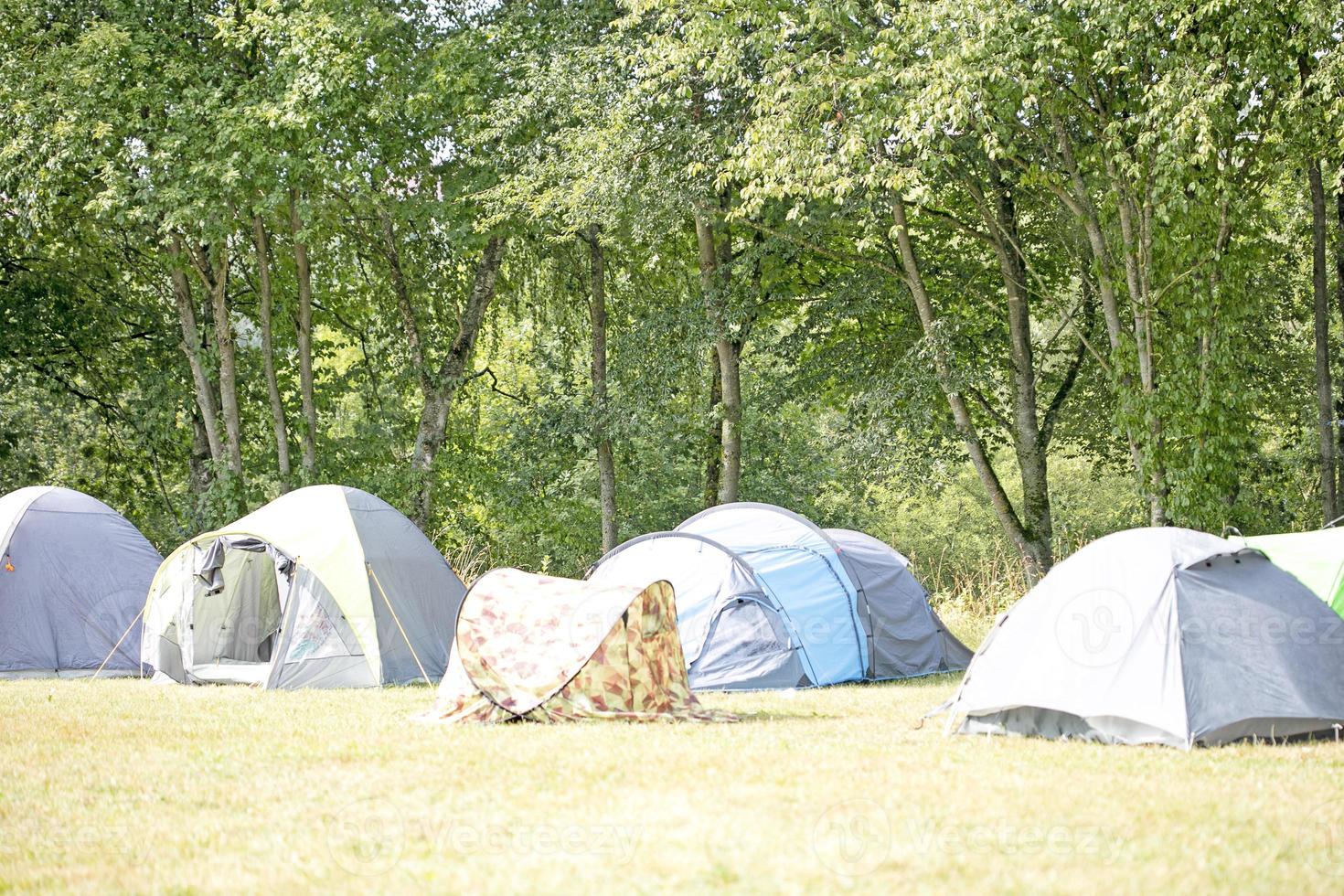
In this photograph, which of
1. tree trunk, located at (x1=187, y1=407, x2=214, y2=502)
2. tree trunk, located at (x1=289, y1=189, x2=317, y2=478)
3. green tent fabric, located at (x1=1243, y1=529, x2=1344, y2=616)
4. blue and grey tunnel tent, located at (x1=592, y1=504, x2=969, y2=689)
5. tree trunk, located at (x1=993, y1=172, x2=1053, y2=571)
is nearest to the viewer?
green tent fabric, located at (x1=1243, y1=529, x2=1344, y2=616)

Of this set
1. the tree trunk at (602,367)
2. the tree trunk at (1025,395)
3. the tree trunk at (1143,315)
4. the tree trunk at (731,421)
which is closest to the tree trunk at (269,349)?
the tree trunk at (602,367)

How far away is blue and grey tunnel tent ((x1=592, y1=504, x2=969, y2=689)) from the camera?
10750 mm

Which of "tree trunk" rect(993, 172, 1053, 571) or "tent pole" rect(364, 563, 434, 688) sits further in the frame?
"tree trunk" rect(993, 172, 1053, 571)

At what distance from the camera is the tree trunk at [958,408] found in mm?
15172

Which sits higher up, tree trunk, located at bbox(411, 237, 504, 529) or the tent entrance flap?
tree trunk, located at bbox(411, 237, 504, 529)

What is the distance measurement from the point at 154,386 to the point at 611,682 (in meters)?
14.8

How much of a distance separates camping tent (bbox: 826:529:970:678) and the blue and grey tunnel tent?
0.01m

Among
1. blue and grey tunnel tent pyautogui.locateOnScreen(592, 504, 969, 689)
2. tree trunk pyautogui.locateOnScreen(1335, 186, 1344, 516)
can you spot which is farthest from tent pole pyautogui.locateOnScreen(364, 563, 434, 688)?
tree trunk pyautogui.locateOnScreen(1335, 186, 1344, 516)

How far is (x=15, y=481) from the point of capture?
2139 cm

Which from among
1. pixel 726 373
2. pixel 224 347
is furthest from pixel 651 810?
pixel 224 347

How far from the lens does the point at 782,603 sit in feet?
36.2

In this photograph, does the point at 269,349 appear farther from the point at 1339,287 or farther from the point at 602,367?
the point at 1339,287

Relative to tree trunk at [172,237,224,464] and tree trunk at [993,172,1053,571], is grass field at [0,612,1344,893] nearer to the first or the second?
tree trunk at [993,172,1053,571]

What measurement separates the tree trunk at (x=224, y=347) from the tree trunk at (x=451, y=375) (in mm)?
2738
